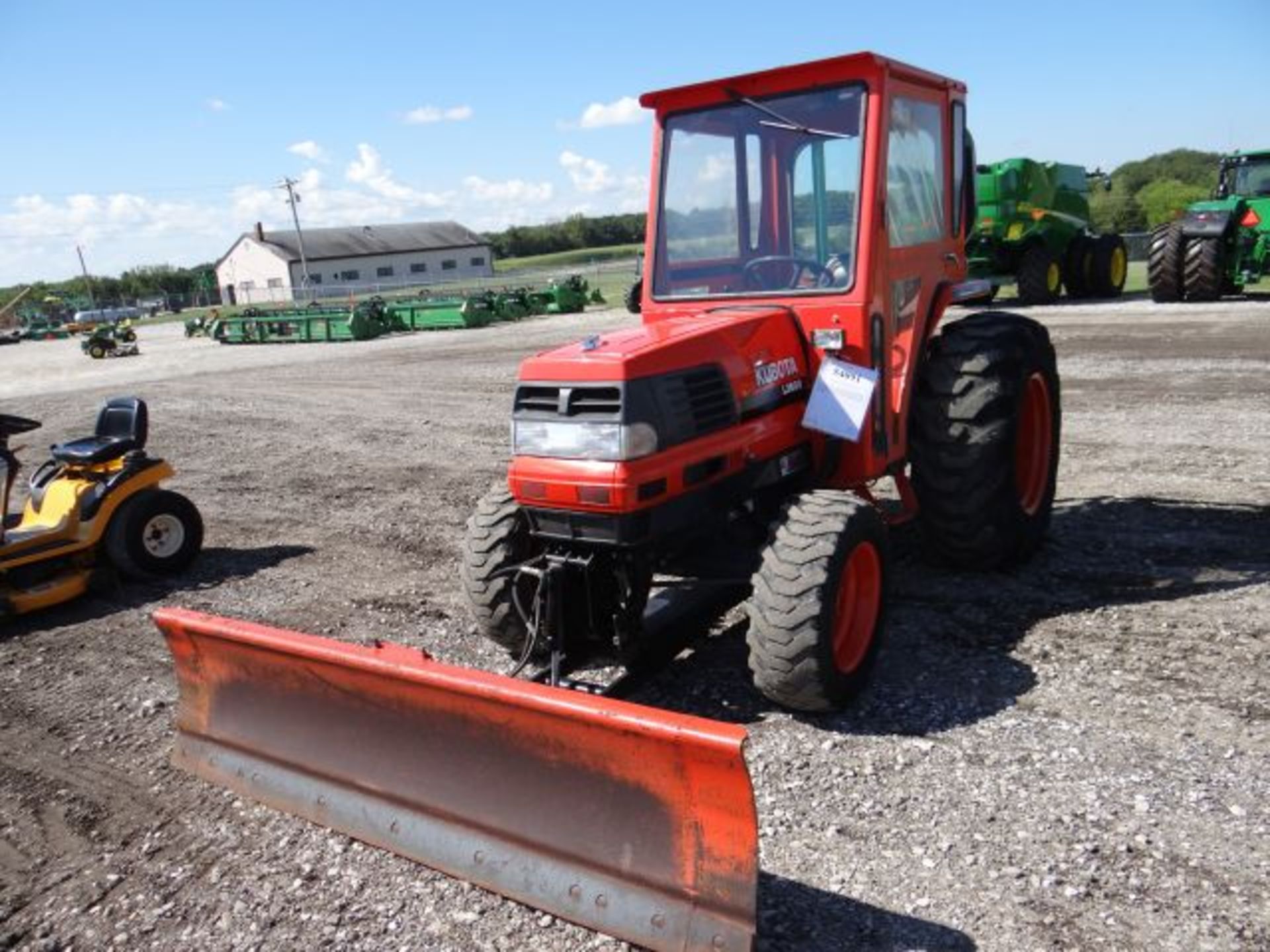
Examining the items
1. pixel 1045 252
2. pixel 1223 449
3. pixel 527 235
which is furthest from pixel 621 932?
pixel 527 235

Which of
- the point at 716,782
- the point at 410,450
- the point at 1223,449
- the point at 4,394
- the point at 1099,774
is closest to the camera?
the point at 716,782

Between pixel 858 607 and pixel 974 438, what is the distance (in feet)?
3.80

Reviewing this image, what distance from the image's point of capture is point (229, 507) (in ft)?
28.2

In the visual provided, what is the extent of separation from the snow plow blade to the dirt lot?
11cm

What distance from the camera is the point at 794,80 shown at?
442cm

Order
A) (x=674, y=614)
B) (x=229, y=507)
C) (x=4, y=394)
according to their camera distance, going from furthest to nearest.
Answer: (x=4, y=394), (x=229, y=507), (x=674, y=614)

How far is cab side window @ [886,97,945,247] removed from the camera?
4539mm

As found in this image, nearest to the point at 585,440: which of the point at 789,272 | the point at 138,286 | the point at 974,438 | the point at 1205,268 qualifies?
the point at 789,272

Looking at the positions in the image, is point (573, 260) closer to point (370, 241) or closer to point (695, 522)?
point (370, 241)

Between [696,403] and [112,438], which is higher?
[696,403]

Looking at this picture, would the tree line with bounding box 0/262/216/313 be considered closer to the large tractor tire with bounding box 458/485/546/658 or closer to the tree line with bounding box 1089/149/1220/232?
the tree line with bounding box 1089/149/1220/232

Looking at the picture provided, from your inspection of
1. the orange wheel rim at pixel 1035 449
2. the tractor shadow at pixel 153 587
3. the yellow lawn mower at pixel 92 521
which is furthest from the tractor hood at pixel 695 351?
the yellow lawn mower at pixel 92 521

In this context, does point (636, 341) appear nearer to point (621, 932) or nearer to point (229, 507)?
point (621, 932)

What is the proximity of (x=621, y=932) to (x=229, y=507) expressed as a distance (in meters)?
6.74
